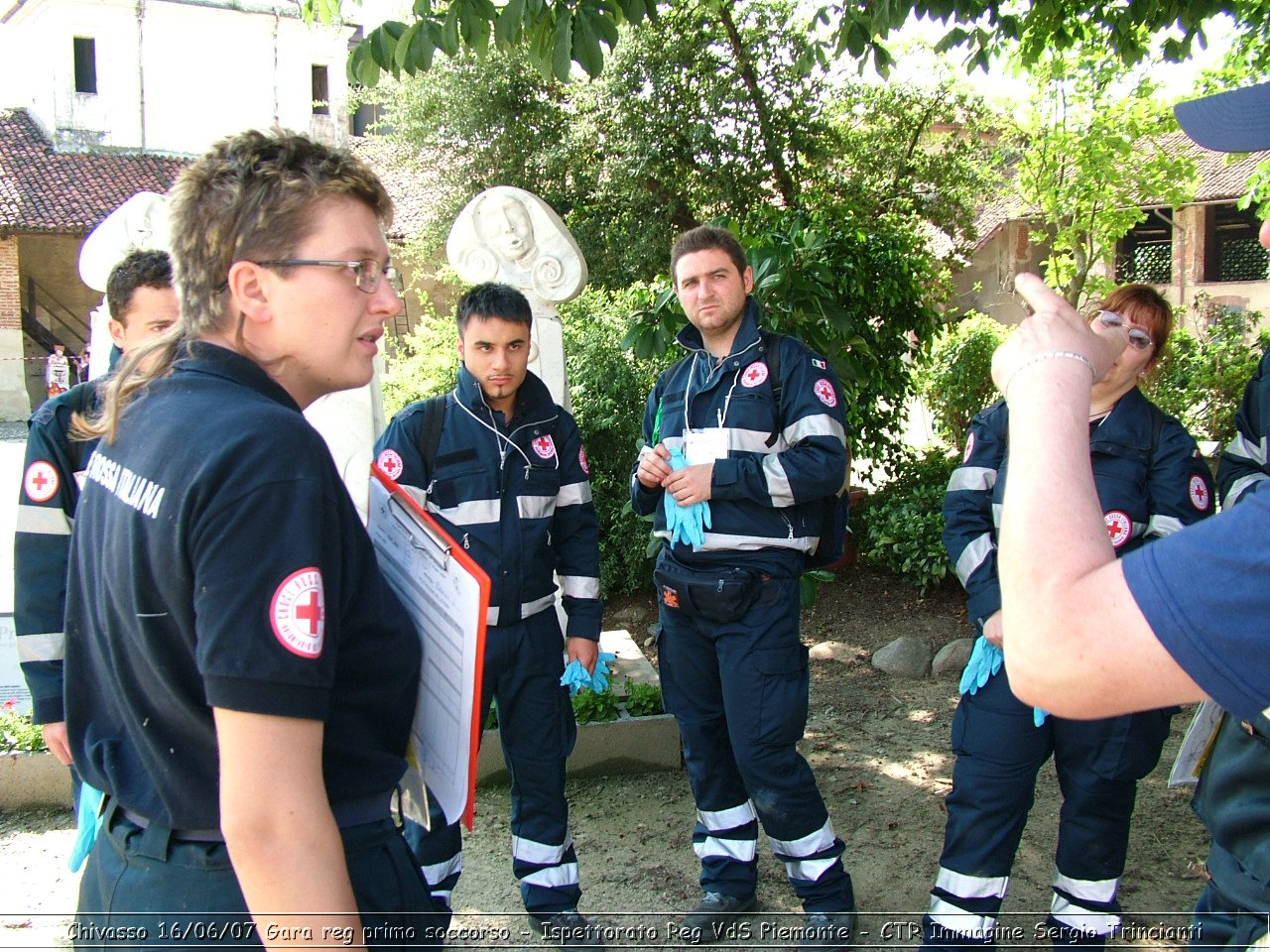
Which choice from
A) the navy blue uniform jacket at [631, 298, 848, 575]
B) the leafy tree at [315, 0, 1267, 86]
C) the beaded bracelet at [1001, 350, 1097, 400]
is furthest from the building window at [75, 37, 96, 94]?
the beaded bracelet at [1001, 350, 1097, 400]

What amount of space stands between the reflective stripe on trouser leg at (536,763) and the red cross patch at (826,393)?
1.24 meters

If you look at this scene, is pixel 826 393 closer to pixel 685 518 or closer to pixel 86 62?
pixel 685 518

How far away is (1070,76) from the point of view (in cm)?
1400

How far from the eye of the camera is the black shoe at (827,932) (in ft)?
10.8

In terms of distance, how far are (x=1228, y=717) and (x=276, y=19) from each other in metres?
31.6

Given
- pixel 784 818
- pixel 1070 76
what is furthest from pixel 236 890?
pixel 1070 76

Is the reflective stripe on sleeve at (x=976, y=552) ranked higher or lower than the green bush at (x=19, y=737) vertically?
higher

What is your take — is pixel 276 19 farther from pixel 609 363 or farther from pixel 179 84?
pixel 609 363

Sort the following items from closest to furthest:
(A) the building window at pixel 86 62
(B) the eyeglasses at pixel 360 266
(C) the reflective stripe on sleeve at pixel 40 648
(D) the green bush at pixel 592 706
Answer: (B) the eyeglasses at pixel 360 266, (C) the reflective stripe on sleeve at pixel 40 648, (D) the green bush at pixel 592 706, (A) the building window at pixel 86 62

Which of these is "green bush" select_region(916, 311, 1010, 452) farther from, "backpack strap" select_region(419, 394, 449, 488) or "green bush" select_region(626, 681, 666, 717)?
"backpack strap" select_region(419, 394, 449, 488)

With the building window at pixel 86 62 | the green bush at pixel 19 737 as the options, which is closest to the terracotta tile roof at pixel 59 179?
the building window at pixel 86 62

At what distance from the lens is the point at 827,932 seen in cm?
330

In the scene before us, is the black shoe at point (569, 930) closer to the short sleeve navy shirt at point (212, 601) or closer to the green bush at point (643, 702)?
the green bush at point (643, 702)

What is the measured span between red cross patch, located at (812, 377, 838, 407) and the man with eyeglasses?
1914 mm
